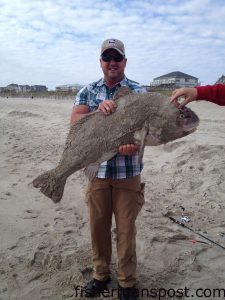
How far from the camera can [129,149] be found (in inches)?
153

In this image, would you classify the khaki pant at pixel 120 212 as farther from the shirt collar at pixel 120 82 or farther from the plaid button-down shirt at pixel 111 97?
the shirt collar at pixel 120 82

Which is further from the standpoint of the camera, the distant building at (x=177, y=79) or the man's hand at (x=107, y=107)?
the distant building at (x=177, y=79)

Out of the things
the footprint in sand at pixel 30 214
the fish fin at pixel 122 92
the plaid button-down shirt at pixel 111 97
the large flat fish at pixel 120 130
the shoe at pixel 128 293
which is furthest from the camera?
the footprint in sand at pixel 30 214

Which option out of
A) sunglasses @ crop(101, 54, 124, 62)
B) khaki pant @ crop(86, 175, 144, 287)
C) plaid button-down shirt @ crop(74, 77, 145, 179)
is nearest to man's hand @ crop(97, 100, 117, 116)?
plaid button-down shirt @ crop(74, 77, 145, 179)

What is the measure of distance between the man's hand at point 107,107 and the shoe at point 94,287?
2.23 m

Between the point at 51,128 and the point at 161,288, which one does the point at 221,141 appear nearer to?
the point at 161,288

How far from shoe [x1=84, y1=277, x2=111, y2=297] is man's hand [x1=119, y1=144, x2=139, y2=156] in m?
1.83

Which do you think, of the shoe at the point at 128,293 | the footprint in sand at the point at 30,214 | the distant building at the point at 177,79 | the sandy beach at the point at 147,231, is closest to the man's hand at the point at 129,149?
the shoe at the point at 128,293

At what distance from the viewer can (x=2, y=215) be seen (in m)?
6.77

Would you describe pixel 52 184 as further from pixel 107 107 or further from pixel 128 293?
pixel 128 293

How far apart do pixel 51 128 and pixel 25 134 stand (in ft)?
4.61

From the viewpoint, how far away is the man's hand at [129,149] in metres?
3.89

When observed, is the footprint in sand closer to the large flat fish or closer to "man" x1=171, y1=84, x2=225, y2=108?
the large flat fish

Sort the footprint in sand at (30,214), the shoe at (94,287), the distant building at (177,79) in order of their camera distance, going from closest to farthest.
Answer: the shoe at (94,287)
the footprint in sand at (30,214)
the distant building at (177,79)
